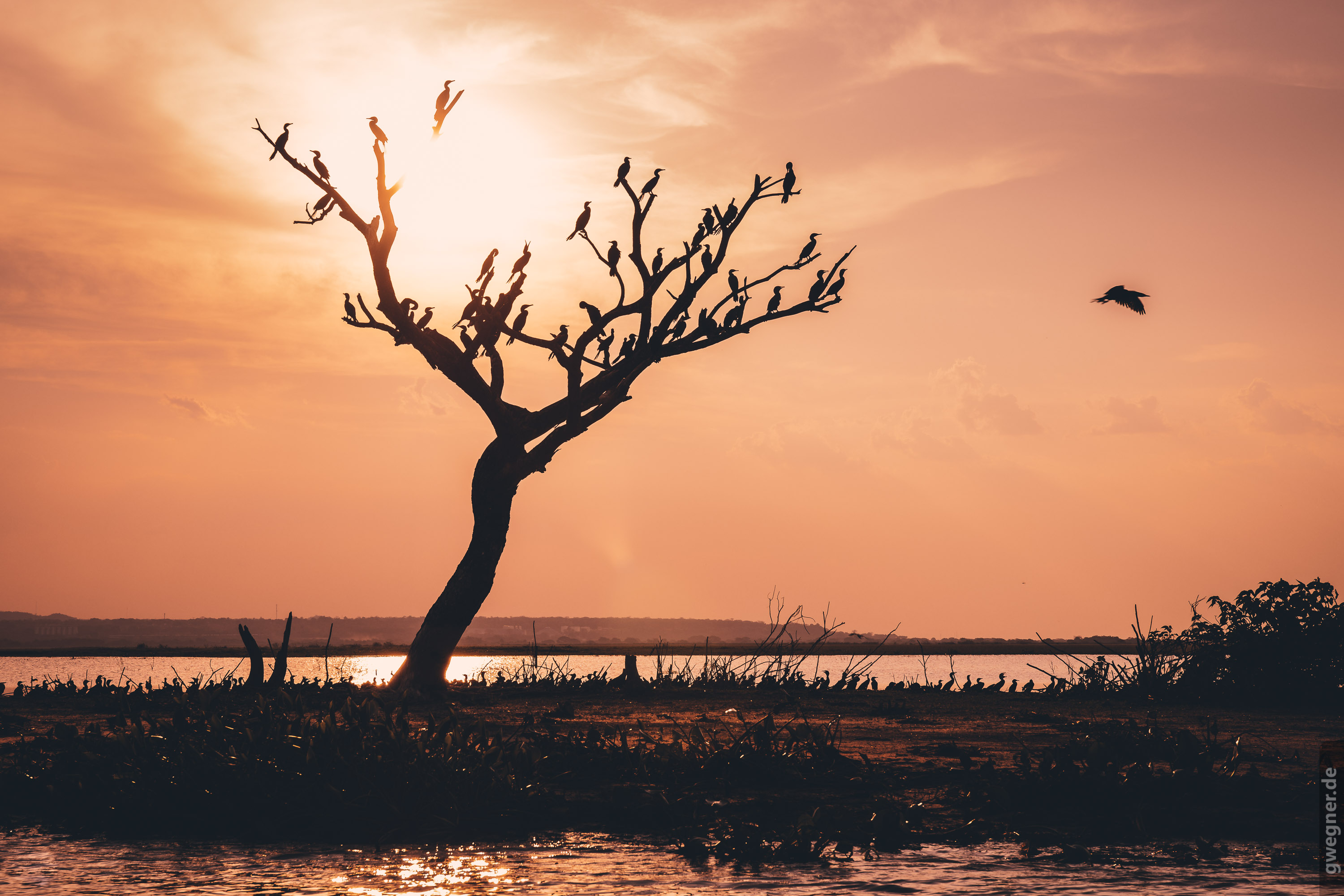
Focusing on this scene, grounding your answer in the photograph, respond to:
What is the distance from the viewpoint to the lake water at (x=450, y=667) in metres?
40.7

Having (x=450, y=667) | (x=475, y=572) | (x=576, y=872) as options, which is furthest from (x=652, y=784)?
(x=450, y=667)

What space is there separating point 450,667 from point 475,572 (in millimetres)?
22409

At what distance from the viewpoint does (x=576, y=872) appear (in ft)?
25.5

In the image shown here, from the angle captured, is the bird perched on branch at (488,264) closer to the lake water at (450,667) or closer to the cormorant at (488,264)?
the cormorant at (488,264)

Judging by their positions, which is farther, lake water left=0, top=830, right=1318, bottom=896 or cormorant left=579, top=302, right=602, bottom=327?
cormorant left=579, top=302, right=602, bottom=327

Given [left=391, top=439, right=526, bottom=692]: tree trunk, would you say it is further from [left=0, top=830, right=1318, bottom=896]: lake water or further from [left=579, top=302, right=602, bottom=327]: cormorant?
[left=0, top=830, right=1318, bottom=896]: lake water

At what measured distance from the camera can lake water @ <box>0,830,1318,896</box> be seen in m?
7.32

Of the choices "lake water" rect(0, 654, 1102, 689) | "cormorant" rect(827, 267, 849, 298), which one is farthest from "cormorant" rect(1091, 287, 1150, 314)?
"lake water" rect(0, 654, 1102, 689)

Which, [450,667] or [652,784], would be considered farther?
[450,667]

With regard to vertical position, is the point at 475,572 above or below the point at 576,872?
above

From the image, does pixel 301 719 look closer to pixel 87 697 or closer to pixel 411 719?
pixel 411 719

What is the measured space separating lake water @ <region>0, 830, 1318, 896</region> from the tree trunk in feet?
31.0

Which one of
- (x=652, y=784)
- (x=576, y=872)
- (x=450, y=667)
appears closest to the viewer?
(x=576, y=872)

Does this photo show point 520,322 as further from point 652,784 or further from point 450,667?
point 450,667
